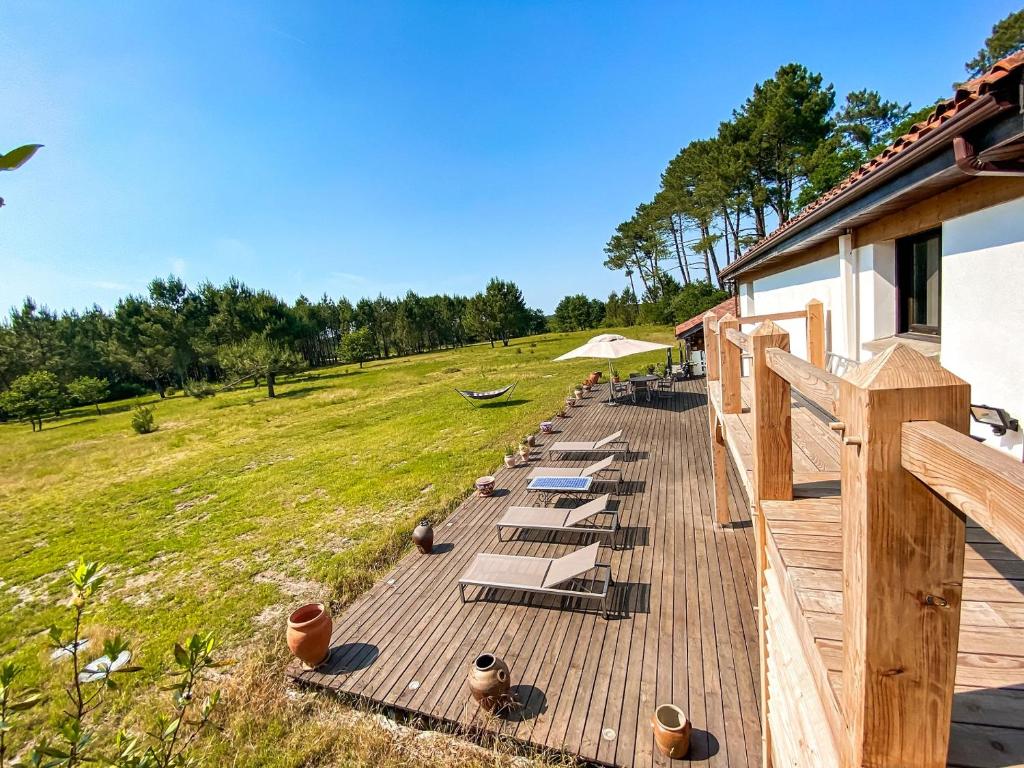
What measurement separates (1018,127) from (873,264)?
9.41 ft

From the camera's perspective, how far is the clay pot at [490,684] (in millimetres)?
3717

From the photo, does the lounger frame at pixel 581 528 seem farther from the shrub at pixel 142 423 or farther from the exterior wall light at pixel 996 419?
the shrub at pixel 142 423

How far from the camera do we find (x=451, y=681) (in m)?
4.20

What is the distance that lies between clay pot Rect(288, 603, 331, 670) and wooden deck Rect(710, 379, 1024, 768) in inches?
166

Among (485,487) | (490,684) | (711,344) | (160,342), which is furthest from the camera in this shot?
(160,342)

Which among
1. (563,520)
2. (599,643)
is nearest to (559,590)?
(599,643)

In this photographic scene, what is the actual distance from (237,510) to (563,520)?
843cm

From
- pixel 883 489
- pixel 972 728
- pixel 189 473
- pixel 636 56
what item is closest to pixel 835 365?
pixel 972 728

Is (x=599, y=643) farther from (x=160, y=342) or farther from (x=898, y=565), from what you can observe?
(x=160, y=342)

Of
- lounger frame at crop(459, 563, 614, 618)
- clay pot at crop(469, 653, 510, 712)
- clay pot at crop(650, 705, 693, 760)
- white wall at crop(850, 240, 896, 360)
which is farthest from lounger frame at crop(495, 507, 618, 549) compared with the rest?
white wall at crop(850, 240, 896, 360)

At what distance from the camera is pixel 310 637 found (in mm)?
4570

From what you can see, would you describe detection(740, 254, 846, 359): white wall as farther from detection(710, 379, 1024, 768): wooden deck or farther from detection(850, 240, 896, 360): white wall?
detection(710, 379, 1024, 768): wooden deck

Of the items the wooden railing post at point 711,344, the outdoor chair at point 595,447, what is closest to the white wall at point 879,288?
the wooden railing post at point 711,344

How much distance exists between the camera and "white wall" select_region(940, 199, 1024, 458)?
2.92 metres
